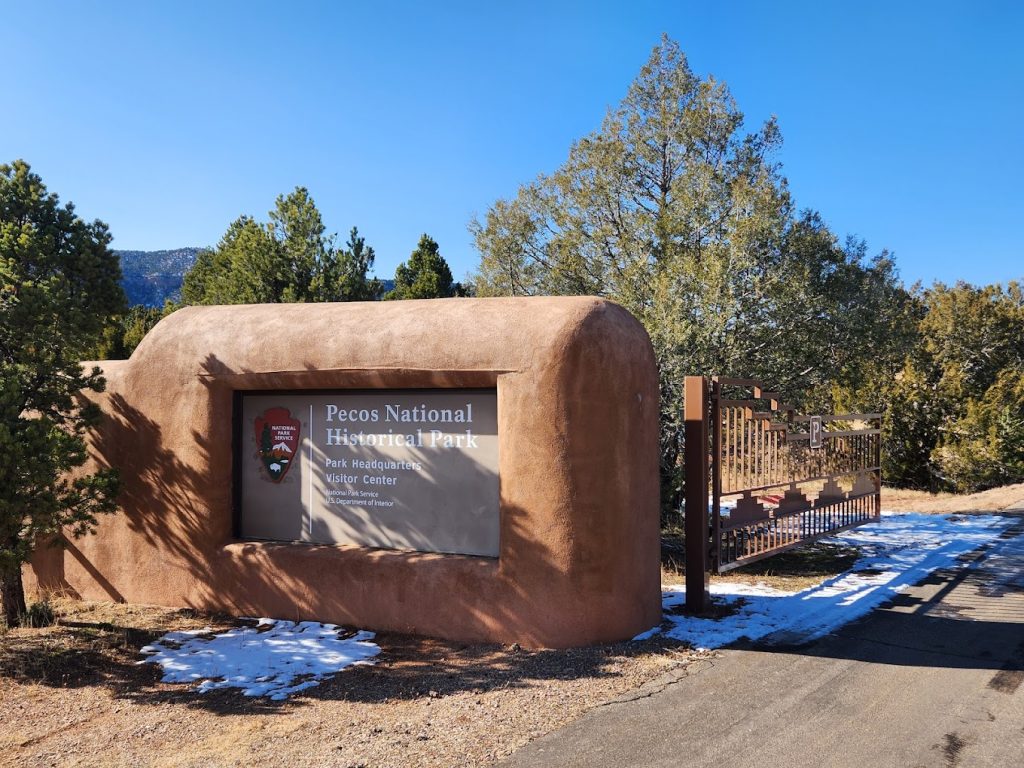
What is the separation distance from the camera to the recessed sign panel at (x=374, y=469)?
729 centimetres

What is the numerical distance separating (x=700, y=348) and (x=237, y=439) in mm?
6289

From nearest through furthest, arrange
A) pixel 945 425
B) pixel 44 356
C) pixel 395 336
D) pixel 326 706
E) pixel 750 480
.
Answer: pixel 326 706 → pixel 395 336 → pixel 44 356 → pixel 750 480 → pixel 945 425

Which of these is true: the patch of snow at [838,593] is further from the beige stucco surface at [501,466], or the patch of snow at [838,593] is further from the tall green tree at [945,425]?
the tall green tree at [945,425]

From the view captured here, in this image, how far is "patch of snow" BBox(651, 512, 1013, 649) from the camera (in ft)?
23.6

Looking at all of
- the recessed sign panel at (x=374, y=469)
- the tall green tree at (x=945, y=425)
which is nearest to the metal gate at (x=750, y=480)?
the recessed sign panel at (x=374, y=469)

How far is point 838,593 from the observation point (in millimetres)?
8812

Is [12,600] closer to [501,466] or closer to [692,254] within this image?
[501,466]

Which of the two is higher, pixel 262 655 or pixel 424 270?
pixel 424 270

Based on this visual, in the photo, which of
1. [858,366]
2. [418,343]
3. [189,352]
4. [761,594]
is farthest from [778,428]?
[189,352]

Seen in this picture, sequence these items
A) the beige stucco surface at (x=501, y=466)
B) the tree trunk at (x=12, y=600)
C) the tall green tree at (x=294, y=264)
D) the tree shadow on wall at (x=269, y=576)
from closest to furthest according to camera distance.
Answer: the tree shadow on wall at (x=269, y=576) → the beige stucco surface at (x=501, y=466) → the tree trunk at (x=12, y=600) → the tall green tree at (x=294, y=264)

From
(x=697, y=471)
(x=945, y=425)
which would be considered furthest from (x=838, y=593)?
(x=945, y=425)

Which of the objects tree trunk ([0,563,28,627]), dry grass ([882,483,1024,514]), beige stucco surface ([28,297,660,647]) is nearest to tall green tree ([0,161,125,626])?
tree trunk ([0,563,28,627])

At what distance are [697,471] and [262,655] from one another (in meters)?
4.45

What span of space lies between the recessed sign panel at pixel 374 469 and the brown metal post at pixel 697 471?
1963 mm
